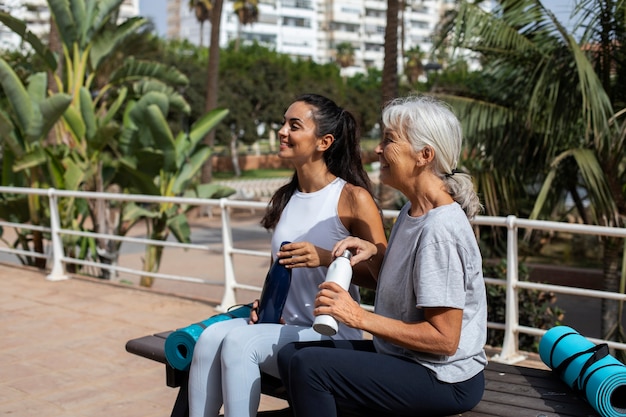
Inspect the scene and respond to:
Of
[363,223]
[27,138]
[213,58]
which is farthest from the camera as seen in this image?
[213,58]

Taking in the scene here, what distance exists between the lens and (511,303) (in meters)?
4.91

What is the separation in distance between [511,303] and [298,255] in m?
2.51

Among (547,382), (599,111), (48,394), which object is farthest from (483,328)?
(599,111)

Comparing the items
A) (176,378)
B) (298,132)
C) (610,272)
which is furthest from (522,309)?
(176,378)

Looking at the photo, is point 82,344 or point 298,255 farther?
point 82,344

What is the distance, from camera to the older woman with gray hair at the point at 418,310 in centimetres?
231

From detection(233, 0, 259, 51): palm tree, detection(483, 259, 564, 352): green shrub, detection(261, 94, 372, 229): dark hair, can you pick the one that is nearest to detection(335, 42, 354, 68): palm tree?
detection(233, 0, 259, 51): palm tree

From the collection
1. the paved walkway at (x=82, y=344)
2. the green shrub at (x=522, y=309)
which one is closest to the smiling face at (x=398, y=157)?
the paved walkway at (x=82, y=344)

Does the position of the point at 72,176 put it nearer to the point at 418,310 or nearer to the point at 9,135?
the point at 9,135

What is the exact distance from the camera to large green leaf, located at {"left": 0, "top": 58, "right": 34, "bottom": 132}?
8742mm

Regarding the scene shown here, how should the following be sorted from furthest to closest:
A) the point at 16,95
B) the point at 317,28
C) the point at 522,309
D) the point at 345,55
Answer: the point at 317,28 → the point at 345,55 → the point at 16,95 → the point at 522,309

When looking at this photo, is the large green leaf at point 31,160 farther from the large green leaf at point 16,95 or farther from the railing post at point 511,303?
the railing post at point 511,303

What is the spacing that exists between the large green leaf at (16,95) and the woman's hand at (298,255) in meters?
6.83

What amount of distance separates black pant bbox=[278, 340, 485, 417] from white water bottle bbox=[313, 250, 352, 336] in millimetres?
A: 86
